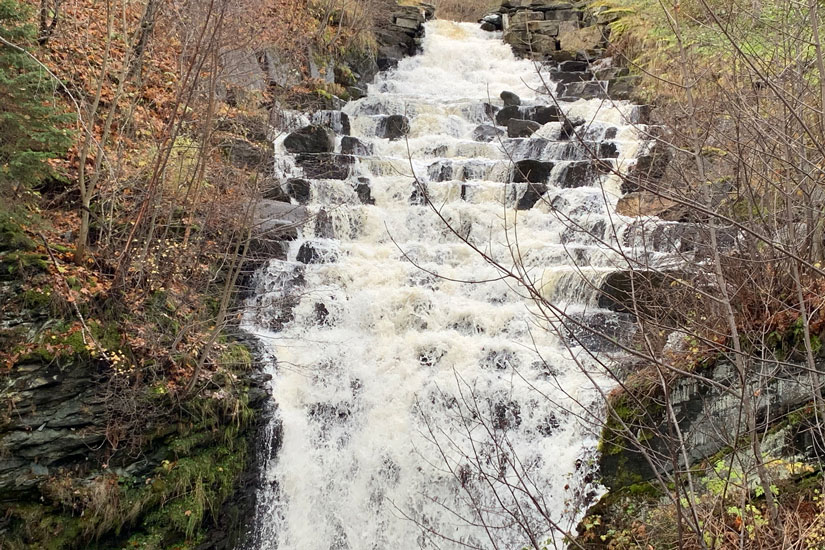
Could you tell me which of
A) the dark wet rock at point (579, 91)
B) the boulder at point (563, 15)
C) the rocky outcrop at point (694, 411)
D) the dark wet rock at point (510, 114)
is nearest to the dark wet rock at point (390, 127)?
the dark wet rock at point (510, 114)

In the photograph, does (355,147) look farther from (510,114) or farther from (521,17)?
(521,17)

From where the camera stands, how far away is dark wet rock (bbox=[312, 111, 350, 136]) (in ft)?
49.2

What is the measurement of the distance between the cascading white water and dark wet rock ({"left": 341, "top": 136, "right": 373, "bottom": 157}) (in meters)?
0.51

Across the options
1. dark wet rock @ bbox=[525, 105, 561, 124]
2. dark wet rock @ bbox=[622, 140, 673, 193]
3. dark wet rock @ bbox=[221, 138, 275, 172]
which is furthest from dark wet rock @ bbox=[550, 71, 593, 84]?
dark wet rock @ bbox=[221, 138, 275, 172]

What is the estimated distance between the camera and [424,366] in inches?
329

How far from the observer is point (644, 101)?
1533cm

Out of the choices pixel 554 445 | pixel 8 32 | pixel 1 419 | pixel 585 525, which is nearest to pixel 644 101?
pixel 554 445

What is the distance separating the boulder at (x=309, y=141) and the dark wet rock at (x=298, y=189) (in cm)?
164

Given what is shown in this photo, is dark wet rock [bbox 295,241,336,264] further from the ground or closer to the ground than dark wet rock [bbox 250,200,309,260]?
closer to the ground

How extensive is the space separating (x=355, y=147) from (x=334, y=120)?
164 cm

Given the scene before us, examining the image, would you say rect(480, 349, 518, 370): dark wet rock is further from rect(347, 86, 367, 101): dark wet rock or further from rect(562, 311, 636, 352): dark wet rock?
rect(347, 86, 367, 101): dark wet rock

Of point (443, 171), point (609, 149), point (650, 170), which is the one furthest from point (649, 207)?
point (650, 170)

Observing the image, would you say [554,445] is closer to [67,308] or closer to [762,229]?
[762,229]

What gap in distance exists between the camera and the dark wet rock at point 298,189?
11.9 metres
